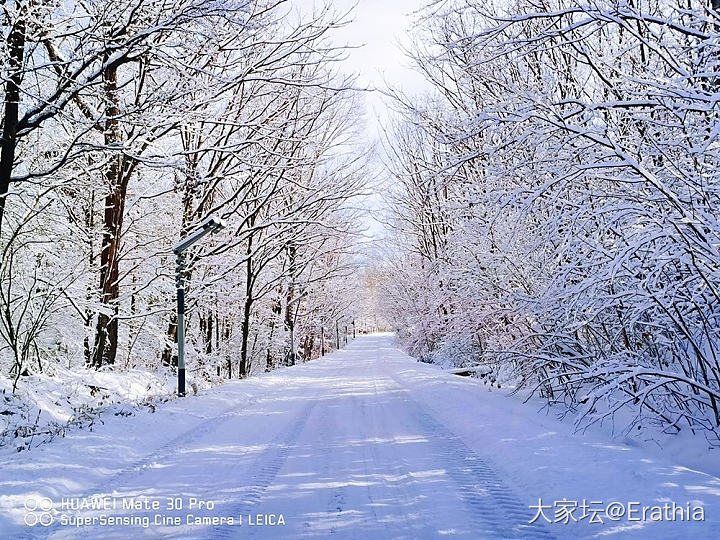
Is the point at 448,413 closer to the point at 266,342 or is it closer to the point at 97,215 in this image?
the point at 97,215

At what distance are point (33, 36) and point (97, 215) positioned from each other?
368 inches

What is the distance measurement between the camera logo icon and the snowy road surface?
0.01 m

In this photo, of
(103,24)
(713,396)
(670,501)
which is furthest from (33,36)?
(713,396)

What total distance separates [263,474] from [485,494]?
6.49ft

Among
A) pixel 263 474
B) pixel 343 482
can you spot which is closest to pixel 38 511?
pixel 263 474

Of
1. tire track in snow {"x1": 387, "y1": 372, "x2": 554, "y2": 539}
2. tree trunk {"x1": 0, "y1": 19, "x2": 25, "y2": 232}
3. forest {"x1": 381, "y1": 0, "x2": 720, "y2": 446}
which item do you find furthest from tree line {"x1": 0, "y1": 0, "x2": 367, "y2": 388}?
tire track in snow {"x1": 387, "y1": 372, "x2": 554, "y2": 539}

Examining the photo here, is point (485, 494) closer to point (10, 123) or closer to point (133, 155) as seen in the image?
point (133, 155)

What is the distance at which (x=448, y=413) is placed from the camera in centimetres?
754

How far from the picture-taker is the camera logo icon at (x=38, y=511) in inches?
133

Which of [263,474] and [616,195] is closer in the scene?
[263,474]

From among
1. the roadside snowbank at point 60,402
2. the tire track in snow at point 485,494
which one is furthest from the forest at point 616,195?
the roadside snowbank at point 60,402

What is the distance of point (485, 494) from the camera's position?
3822 mm

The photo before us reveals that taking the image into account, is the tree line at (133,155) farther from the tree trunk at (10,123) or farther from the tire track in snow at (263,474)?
the tire track in snow at (263,474)

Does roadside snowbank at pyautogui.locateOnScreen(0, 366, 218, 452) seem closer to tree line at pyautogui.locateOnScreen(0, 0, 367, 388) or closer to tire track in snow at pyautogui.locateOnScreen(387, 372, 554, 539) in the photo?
tree line at pyautogui.locateOnScreen(0, 0, 367, 388)
